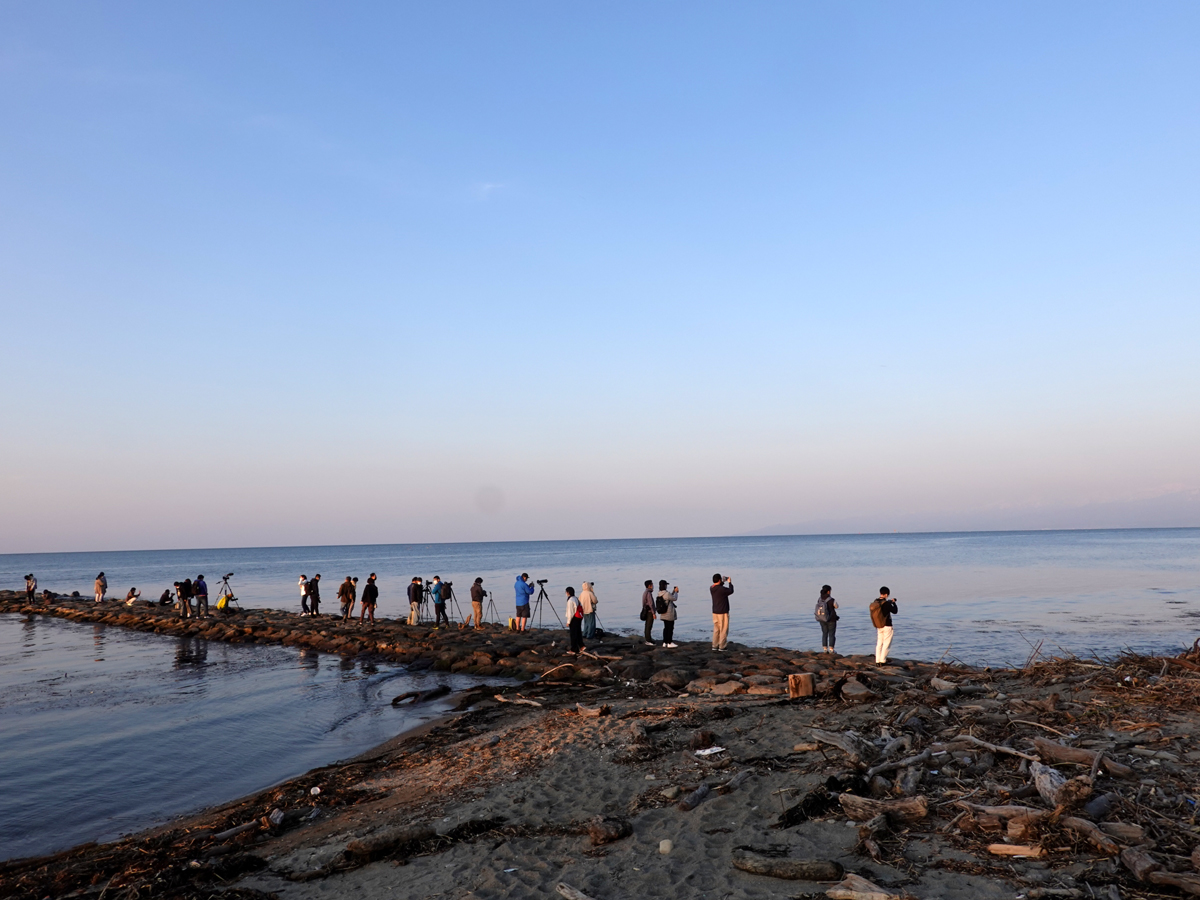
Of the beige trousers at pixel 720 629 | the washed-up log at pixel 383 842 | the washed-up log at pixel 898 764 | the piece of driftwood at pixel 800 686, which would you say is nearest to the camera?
the washed-up log at pixel 383 842

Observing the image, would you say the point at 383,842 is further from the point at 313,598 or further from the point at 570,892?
the point at 313,598

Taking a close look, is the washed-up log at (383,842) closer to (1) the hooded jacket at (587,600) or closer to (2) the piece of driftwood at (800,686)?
(2) the piece of driftwood at (800,686)

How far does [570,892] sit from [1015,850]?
349cm

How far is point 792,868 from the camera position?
5723 mm

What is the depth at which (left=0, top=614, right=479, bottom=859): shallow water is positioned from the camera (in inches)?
411

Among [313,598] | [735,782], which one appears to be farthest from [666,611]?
[313,598]

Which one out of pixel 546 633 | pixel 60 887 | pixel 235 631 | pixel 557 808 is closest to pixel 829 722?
pixel 557 808

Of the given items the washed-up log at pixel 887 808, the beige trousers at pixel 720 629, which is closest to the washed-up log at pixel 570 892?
the washed-up log at pixel 887 808

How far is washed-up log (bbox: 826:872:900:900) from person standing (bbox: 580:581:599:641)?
1488cm

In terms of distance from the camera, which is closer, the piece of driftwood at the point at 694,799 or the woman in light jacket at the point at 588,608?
the piece of driftwood at the point at 694,799

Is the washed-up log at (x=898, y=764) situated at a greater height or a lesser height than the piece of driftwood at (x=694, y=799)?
greater

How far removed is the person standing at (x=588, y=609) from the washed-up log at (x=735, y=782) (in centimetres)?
1218

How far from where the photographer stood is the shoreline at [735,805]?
5805 millimetres

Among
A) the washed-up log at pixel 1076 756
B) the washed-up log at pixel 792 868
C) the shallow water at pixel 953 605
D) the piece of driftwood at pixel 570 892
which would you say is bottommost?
the shallow water at pixel 953 605
